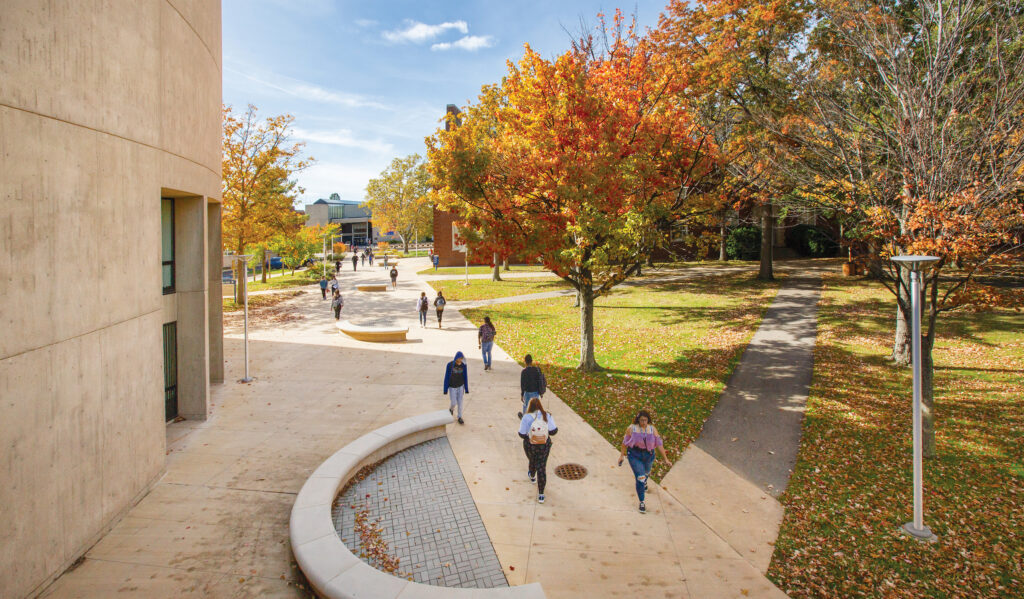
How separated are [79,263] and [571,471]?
7.11 m

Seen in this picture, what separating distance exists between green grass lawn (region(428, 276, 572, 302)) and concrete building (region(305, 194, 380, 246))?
295 feet

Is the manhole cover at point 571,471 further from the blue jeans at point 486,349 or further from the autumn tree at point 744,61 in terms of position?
the autumn tree at point 744,61

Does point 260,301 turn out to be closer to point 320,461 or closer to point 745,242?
point 320,461

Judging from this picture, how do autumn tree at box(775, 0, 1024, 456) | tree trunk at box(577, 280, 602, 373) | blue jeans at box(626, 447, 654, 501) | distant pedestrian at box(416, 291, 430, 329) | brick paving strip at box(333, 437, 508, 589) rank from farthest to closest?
1. distant pedestrian at box(416, 291, 430, 329)
2. tree trunk at box(577, 280, 602, 373)
3. autumn tree at box(775, 0, 1024, 456)
4. blue jeans at box(626, 447, 654, 501)
5. brick paving strip at box(333, 437, 508, 589)

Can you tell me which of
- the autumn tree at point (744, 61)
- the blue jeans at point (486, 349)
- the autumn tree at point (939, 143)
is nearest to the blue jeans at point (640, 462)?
the autumn tree at point (939, 143)

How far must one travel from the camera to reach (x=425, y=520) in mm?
6660

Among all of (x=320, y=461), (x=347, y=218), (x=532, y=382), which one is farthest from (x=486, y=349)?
(x=347, y=218)

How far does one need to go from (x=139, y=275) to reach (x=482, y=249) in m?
7.66

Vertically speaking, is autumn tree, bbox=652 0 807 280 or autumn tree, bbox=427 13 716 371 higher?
autumn tree, bbox=652 0 807 280

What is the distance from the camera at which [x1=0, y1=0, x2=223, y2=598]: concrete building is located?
15.4 feet

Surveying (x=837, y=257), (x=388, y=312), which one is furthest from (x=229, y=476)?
(x=837, y=257)

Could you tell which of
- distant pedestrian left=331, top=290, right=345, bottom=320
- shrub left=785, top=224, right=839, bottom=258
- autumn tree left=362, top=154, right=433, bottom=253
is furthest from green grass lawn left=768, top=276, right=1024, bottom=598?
autumn tree left=362, top=154, right=433, bottom=253

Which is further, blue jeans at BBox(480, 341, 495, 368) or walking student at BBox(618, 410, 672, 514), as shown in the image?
blue jeans at BBox(480, 341, 495, 368)

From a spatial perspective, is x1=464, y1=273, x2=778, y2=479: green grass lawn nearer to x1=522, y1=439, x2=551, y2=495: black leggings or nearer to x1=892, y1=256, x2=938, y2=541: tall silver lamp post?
x1=522, y1=439, x2=551, y2=495: black leggings
